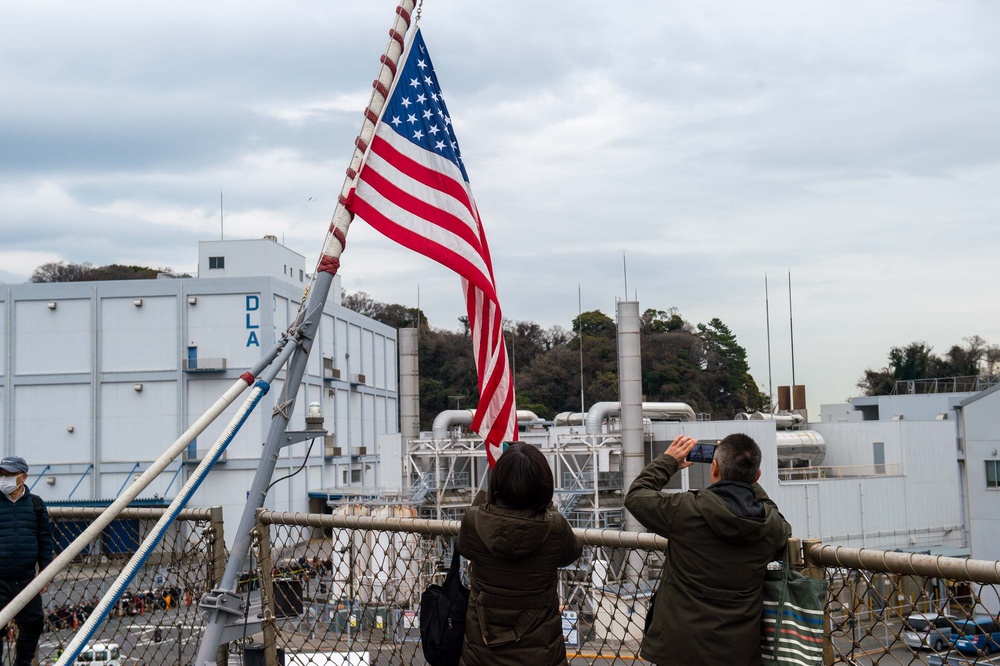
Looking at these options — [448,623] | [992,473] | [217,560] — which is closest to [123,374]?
[992,473]

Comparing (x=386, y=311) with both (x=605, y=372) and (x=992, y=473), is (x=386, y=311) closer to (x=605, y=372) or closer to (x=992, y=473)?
(x=605, y=372)

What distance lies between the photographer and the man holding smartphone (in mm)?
3020

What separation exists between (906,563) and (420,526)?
78.3 inches

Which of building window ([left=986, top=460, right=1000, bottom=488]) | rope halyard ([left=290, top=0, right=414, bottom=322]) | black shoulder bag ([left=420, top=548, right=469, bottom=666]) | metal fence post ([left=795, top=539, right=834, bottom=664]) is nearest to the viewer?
metal fence post ([left=795, top=539, right=834, bottom=664])

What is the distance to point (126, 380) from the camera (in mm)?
33406

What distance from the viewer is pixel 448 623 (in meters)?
3.50

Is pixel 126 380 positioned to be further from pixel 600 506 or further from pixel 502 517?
pixel 502 517

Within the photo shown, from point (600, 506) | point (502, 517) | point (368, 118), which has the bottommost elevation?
point (600, 506)

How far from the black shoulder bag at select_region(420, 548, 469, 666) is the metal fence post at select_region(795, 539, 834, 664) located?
1229 millimetres

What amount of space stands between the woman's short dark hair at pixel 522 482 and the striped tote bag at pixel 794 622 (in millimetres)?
820

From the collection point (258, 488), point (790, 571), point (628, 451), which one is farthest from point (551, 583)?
point (628, 451)

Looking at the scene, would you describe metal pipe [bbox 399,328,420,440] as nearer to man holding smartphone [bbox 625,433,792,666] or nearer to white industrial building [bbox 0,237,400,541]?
white industrial building [bbox 0,237,400,541]

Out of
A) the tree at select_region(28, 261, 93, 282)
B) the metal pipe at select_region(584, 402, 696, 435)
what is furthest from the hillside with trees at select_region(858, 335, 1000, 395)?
the tree at select_region(28, 261, 93, 282)

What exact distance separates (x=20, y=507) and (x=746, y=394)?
58.1 m
